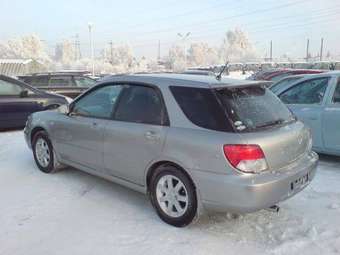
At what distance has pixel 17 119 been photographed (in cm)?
990

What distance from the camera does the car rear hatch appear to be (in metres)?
3.86

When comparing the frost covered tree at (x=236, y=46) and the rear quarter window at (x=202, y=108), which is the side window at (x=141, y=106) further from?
the frost covered tree at (x=236, y=46)

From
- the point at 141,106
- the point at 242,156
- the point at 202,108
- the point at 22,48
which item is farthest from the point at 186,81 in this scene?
the point at 22,48

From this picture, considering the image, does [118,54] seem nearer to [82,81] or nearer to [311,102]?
[82,81]

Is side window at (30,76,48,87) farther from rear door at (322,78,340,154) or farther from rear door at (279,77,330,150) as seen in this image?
rear door at (322,78,340,154)

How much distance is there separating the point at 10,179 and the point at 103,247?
266 cm

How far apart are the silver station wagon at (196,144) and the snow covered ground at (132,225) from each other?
0.94 ft

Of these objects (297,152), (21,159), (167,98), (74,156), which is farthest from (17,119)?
(297,152)

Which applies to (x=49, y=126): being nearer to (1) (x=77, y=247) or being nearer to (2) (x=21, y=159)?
(2) (x=21, y=159)

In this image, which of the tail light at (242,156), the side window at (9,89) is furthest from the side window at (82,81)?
the tail light at (242,156)

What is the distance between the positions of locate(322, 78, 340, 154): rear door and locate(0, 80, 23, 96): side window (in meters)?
7.14

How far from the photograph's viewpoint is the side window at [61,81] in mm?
15373

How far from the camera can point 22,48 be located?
96.5 m

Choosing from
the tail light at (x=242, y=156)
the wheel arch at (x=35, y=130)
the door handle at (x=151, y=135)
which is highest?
the door handle at (x=151, y=135)
